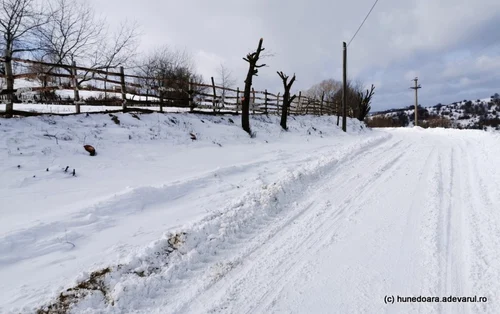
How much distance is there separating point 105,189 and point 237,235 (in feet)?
10.1

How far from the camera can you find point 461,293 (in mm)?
2693

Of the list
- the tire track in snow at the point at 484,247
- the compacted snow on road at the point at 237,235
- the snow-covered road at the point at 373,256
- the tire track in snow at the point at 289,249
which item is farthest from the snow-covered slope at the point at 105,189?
the tire track in snow at the point at 484,247

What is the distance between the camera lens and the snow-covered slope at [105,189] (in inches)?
128

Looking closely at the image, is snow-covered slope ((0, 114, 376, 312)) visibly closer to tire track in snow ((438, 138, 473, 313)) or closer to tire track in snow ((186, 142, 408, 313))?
tire track in snow ((186, 142, 408, 313))

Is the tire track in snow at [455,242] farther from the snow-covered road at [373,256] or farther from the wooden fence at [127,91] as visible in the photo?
the wooden fence at [127,91]

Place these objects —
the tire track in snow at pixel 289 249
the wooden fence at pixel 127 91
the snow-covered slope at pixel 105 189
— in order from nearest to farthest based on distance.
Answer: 1. the tire track in snow at pixel 289 249
2. the snow-covered slope at pixel 105 189
3. the wooden fence at pixel 127 91

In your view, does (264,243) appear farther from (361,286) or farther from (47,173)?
(47,173)

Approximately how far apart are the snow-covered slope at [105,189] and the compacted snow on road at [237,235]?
29 millimetres

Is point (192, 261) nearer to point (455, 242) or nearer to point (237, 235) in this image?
point (237, 235)

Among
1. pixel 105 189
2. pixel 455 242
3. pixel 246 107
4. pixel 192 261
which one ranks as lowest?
pixel 192 261

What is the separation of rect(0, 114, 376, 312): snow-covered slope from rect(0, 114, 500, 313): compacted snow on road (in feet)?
0.09

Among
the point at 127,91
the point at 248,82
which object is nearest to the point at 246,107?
the point at 248,82

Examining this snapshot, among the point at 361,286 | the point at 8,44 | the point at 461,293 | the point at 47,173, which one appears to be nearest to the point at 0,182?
the point at 47,173

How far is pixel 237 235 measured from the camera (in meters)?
3.91
